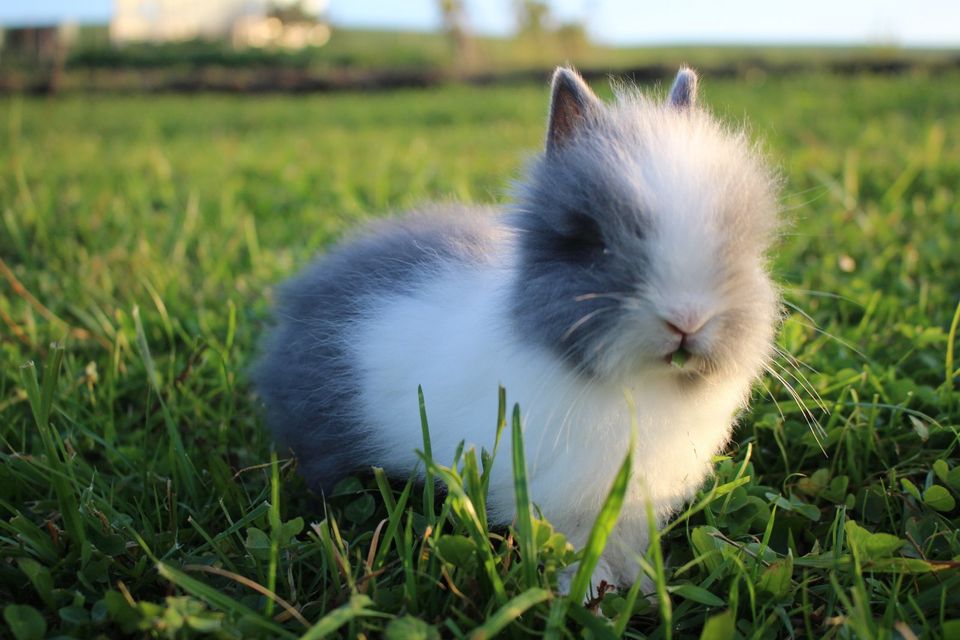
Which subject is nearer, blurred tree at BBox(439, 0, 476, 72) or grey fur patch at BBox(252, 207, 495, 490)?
grey fur patch at BBox(252, 207, 495, 490)

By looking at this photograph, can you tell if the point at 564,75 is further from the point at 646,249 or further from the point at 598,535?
the point at 598,535

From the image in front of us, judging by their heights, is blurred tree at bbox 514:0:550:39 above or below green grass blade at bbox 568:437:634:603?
above

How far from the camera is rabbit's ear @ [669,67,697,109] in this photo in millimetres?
1735

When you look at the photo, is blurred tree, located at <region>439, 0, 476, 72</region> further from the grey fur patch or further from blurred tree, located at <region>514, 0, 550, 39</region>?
the grey fur patch

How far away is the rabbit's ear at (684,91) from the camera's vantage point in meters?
1.74

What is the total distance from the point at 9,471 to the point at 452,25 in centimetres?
1715

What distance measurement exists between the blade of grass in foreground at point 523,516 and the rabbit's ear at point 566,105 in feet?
2.15

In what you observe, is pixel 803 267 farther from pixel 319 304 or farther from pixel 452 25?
pixel 452 25

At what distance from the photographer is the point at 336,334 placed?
6.48 feet

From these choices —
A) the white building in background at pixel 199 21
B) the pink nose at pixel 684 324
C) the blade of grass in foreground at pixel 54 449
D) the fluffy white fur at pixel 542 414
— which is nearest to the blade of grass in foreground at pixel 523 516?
the fluffy white fur at pixel 542 414

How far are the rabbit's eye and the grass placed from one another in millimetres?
330

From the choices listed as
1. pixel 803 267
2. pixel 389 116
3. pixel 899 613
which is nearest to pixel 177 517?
pixel 899 613

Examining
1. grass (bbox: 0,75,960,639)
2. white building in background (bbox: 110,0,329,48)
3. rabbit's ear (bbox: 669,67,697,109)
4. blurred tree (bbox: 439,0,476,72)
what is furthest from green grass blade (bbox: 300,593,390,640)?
white building in background (bbox: 110,0,329,48)

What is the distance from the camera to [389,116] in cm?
923
